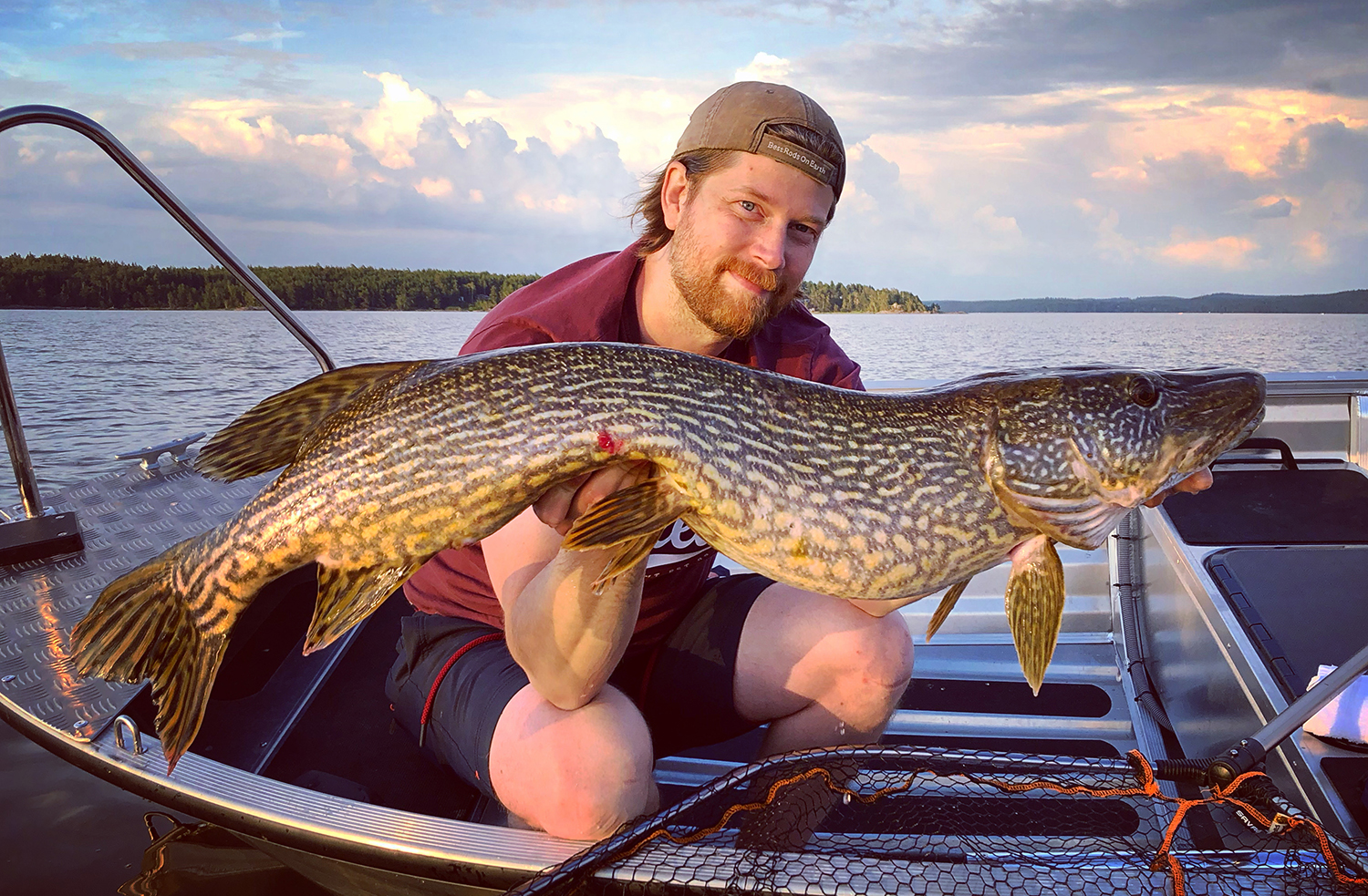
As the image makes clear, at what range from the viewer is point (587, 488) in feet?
5.57

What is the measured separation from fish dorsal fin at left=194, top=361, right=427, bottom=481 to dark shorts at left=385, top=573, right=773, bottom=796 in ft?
2.54

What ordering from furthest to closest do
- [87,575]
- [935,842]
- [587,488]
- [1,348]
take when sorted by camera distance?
1. [1,348]
2. [87,575]
3. [935,842]
4. [587,488]

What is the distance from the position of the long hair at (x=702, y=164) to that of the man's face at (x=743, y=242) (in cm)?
5

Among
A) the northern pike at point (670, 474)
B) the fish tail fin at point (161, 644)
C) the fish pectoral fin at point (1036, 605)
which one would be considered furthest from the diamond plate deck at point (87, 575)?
the fish pectoral fin at point (1036, 605)

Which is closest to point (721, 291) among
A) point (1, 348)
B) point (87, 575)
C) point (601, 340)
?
point (601, 340)

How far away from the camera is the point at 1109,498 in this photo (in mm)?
1866

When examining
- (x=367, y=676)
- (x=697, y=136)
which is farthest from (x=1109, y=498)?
(x=367, y=676)

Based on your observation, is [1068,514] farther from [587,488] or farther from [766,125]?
[766,125]

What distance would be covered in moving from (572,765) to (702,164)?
174 centimetres

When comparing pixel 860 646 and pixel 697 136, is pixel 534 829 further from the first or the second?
pixel 697 136

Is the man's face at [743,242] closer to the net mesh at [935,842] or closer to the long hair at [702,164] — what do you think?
the long hair at [702,164]

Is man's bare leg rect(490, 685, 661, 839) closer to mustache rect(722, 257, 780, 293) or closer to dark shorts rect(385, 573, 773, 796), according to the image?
dark shorts rect(385, 573, 773, 796)

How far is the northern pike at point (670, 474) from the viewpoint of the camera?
156cm

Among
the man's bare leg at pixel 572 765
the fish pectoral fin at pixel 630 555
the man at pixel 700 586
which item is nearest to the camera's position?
the fish pectoral fin at pixel 630 555
